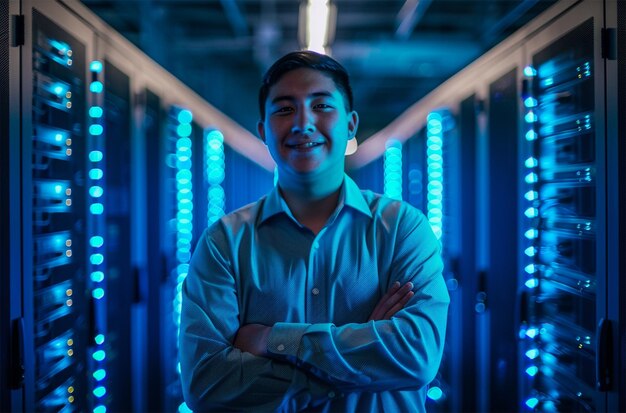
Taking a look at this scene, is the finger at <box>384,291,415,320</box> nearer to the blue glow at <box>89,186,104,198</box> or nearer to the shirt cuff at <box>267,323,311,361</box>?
the shirt cuff at <box>267,323,311,361</box>

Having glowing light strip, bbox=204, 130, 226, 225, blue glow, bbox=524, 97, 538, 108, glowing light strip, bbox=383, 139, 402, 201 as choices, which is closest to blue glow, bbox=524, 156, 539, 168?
blue glow, bbox=524, 97, 538, 108

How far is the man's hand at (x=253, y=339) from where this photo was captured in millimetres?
1602

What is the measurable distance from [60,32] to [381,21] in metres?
4.78

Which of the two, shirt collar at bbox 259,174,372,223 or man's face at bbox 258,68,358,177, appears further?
shirt collar at bbox 259,174,372,223

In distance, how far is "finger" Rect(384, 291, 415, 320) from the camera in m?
1.64

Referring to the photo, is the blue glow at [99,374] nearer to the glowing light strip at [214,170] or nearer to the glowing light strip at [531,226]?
the glowing light strip at [531,226]

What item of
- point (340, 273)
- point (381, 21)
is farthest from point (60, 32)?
point (381, 21)

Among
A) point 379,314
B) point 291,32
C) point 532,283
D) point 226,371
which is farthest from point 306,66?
point 291,32

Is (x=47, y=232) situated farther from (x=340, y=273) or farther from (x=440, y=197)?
(x=440, y=197)

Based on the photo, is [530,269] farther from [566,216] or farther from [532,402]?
[532,402]

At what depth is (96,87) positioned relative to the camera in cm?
269

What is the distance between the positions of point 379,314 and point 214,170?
15.7 ft

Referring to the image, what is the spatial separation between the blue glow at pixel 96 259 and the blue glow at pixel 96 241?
5 cm

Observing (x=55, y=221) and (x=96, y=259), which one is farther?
(x=96, y=259)
